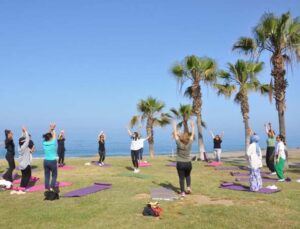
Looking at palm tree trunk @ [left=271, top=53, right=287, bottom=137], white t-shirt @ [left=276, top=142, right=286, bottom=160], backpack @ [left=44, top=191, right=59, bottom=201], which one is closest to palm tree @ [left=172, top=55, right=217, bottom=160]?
palm tree trunk @ [left=271, top=53, right=287, bottom=137]

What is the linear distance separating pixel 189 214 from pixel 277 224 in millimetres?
2158

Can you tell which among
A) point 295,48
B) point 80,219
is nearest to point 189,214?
point 80,219

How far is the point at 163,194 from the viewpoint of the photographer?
11.8 metres

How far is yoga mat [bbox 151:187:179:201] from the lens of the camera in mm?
11277

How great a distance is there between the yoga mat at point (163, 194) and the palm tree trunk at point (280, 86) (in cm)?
1160

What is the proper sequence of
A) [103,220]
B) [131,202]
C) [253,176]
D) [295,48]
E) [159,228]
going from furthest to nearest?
[295,48] → [253,176] → [131,202] → [103,220] → [159,228]

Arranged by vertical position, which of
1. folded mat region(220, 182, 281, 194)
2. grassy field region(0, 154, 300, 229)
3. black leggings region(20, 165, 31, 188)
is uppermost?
black leggings region(20, 165, 31, 188)

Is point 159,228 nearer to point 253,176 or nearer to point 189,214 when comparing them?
point 189,214

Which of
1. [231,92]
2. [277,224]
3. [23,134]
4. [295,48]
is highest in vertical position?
[295,48]

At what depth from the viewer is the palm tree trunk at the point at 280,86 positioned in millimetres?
21625

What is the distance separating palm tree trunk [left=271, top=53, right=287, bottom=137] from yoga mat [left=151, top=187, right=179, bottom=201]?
1160 cm

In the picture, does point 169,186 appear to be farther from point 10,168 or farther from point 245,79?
point 245,79

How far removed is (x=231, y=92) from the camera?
1066 inches

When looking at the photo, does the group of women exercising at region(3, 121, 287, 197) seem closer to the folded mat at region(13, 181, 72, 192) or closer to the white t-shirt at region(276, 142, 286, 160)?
the white t-shirt at region(276, 142, 286, 160)
